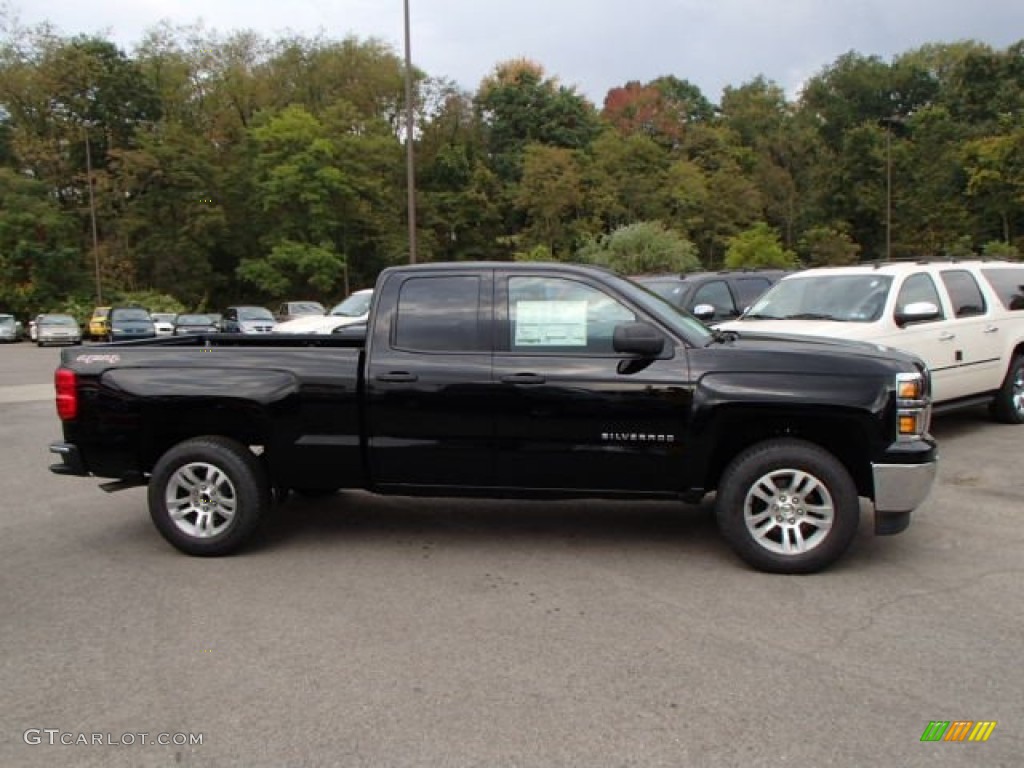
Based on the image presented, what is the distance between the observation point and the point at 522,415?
516 cm

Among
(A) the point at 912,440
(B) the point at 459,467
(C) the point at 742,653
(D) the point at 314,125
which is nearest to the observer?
(C) the point at 742,653

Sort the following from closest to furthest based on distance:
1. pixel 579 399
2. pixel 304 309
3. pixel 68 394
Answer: pixel 579 399
pixel 68 394
pixel 304 309

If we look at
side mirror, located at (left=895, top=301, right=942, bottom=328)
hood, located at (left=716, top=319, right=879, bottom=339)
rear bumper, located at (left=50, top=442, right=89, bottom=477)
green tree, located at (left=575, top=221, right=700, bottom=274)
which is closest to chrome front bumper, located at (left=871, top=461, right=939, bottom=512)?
hood, located at (left=716, top=319, right=879, bottom=339)

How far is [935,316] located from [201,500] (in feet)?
23.2

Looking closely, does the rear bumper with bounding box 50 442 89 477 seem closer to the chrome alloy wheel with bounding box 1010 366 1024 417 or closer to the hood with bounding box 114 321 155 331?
the chrome alloy wheel with bounding box 1010 366 1024 417

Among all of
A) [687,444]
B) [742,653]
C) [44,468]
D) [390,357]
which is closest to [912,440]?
[687,444]

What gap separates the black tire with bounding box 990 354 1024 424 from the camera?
378 inches

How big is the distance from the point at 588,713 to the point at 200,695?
1.64 meters

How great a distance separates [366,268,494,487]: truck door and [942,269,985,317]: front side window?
6.11 m

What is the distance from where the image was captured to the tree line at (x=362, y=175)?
53688 mm

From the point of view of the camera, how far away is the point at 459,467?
5.28 metres

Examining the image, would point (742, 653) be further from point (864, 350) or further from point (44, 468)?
point (44, 468)

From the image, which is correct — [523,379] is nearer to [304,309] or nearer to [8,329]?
[304,309]

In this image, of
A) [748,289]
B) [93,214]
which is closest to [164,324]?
[93,214]
